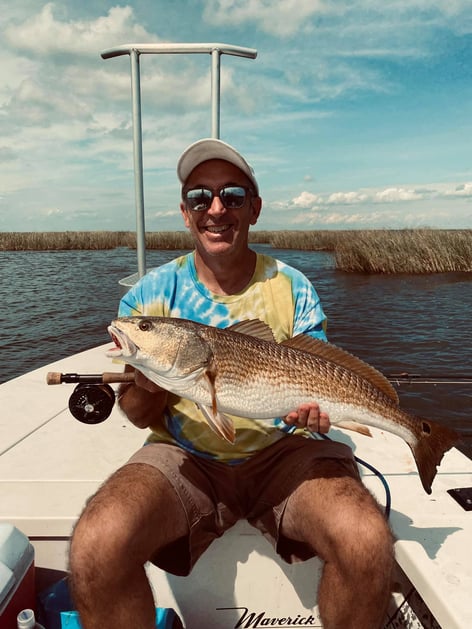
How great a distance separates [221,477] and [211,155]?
1752 mm

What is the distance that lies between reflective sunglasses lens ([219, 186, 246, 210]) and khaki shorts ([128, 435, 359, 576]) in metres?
1.33

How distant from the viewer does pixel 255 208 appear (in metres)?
2.94

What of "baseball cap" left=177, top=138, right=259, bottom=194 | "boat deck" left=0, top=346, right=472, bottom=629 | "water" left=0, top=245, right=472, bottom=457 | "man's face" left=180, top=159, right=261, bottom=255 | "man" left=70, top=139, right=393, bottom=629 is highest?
"baseball cap" left=177, top=138, right=259, bottom=194

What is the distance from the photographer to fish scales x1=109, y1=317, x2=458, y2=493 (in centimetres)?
216

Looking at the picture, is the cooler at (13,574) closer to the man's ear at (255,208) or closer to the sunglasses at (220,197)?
the sunglasses at (220,197)

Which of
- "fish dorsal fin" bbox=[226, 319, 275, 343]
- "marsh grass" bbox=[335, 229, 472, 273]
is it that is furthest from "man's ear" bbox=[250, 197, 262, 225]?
"marsh grass" bbox=[335, 229, 472, 273]

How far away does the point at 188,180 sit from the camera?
2.83m

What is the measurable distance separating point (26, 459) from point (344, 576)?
6.82 ft

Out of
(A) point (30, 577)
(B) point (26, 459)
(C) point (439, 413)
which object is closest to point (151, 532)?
(A) point (30, 577)

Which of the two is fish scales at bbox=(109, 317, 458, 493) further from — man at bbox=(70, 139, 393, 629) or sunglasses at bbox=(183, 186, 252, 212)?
sunglasses at bbox=(183, 186, 252, 212)

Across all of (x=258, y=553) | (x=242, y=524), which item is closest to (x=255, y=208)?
(x=242, y=524)

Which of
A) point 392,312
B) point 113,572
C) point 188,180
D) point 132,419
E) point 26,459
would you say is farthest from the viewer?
point 392,312

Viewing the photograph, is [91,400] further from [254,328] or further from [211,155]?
[211,155]

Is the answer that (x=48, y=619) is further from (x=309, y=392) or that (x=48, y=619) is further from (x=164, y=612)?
(x=309, y=392)
